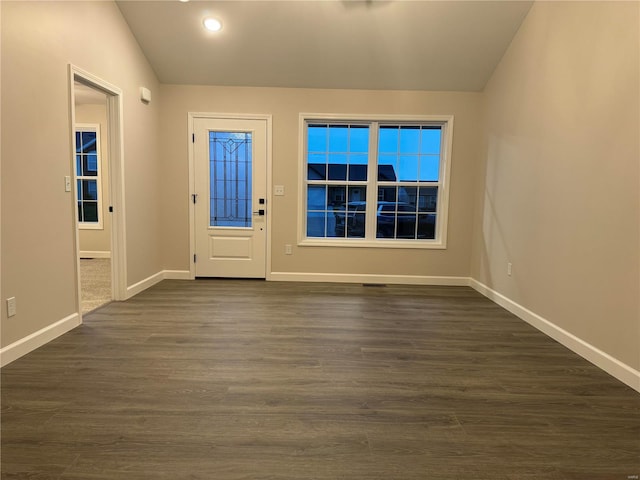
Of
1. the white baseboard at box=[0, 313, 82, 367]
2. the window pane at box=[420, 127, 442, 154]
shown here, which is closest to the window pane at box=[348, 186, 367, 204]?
the window pane at box=[420, 127, 442, 154]

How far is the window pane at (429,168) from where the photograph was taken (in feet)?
16.0

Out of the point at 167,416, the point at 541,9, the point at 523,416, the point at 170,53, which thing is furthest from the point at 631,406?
the point at 170,53

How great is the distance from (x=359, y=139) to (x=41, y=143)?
11.2 feet

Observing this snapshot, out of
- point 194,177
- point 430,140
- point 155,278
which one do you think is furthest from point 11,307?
point 430,140

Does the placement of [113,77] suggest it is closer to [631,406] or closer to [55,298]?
[55,298]

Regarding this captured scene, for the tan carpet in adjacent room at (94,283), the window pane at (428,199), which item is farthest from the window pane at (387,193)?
the tan carpet in adjacent room at (94,283)

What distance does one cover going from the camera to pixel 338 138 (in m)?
4.87

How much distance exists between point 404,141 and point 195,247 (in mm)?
3070

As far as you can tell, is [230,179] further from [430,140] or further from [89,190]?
[89,190]

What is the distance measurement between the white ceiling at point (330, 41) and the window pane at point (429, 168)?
33.6 inches

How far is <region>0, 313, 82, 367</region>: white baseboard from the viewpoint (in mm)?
2390

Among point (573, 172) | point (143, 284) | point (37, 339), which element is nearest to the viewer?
point (37, 339)

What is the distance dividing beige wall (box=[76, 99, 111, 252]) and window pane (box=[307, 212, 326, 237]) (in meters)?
3.41

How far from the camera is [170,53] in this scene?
166 inches
